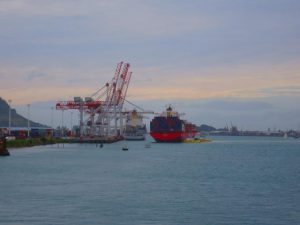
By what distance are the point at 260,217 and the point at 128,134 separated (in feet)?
447

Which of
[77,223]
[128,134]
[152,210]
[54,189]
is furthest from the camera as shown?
[128,134]

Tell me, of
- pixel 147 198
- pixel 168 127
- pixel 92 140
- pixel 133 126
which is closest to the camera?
pixel 147 198

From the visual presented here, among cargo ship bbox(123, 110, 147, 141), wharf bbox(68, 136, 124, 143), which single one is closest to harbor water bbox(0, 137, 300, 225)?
wharf bbox(68, 136, 124, 143)

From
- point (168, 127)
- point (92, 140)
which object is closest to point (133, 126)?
point (168, 127)

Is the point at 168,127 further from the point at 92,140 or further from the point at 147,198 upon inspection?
the point at 147,198

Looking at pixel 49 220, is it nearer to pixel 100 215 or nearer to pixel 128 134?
pixel 100 215

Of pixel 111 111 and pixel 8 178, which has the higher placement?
pixel 111 111

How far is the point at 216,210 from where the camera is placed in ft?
80.9

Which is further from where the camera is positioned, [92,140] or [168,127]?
[168,127]

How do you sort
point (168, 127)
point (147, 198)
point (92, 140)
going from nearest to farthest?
point (147, 198) → point (92, 140) → point (168, 127)

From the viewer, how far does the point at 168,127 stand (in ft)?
393

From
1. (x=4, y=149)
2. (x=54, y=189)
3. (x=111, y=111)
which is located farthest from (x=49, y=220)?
(x=111, y=111)

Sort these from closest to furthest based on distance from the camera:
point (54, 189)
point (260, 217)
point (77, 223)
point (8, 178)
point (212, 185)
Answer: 1. point (77, 223)
2. point (260, 217)
3. point (54, 189)
4. point (212, 185)
5. point (8, 178)

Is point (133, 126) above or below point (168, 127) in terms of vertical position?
above
